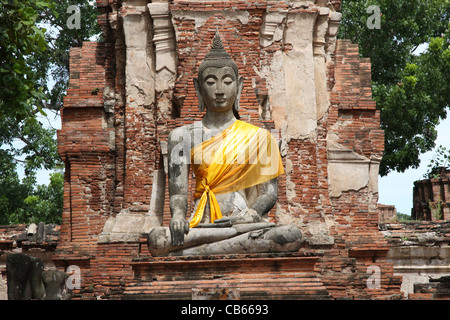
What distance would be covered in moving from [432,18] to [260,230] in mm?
14646

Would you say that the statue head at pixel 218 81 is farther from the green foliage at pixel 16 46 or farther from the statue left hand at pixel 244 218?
the green foliage at pixel 16 46

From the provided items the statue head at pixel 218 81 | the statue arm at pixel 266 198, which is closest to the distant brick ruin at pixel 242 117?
the statue head at pixel 218 81

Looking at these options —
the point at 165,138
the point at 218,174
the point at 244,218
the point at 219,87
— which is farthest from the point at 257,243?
the point at 165,138

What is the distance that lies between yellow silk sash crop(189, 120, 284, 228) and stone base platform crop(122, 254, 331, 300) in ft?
2.74

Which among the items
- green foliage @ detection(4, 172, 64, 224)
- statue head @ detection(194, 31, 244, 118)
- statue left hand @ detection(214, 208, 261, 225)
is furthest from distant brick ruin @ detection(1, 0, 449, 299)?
green foliage @ detection(4, 172, 64, 224)

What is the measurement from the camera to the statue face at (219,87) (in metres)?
8.65

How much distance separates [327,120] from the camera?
43.9 feet

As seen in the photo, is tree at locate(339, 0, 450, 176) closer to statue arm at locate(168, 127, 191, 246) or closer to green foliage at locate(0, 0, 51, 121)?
green foliage at locate(0, 0, 51, 121)

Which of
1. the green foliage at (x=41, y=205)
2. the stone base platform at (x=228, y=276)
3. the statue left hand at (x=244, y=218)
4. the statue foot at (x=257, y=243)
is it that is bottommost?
the stone base platform at (x=228, y=276)

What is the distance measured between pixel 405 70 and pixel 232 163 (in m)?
12.3

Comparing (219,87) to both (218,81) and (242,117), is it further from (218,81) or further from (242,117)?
(242,117)

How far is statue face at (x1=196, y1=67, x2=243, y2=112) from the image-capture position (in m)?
8.65

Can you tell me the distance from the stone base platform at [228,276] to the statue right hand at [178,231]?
0.24m
